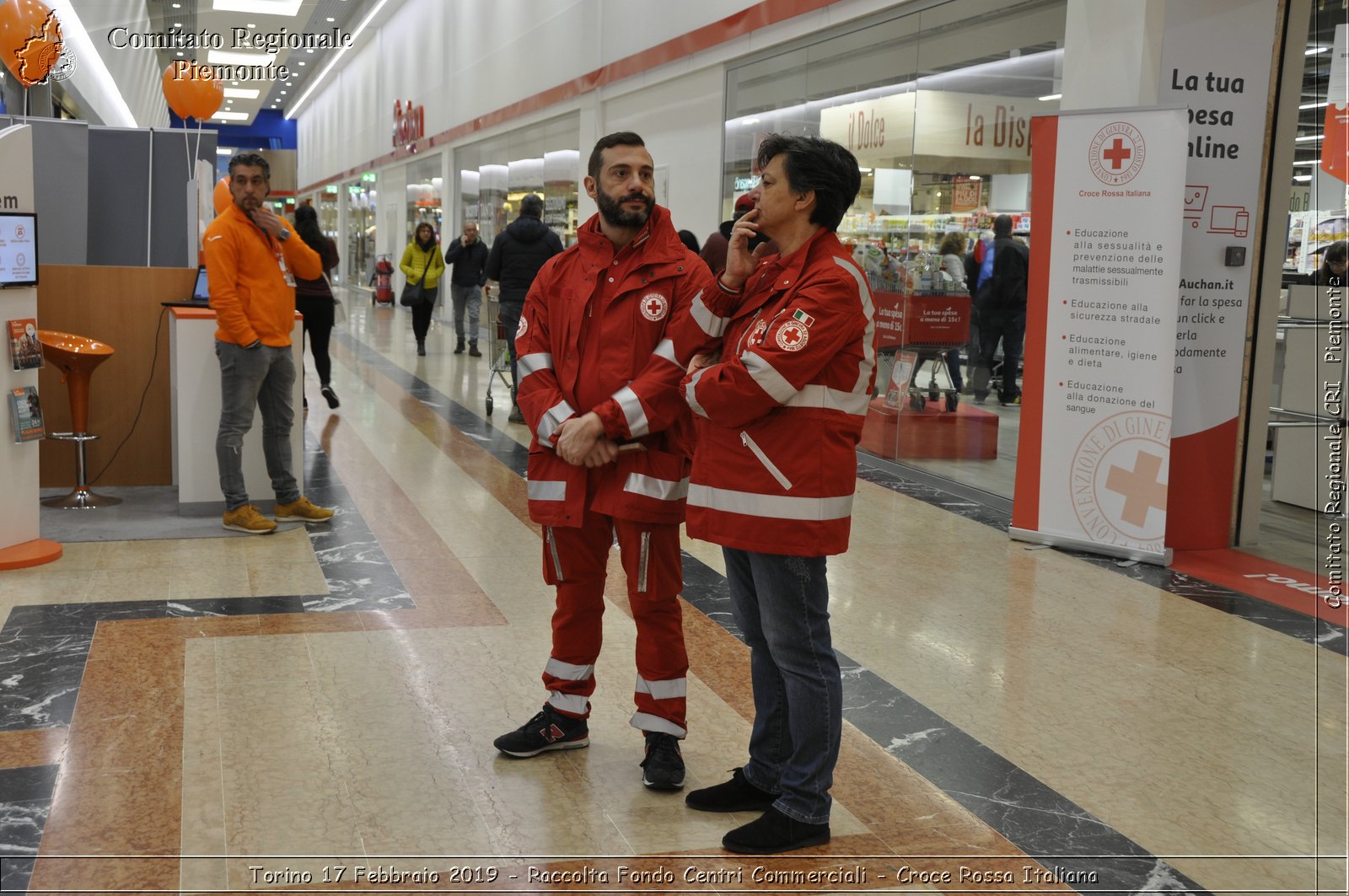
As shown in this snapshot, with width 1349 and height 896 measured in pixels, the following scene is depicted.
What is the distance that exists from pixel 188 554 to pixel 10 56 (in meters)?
5.21

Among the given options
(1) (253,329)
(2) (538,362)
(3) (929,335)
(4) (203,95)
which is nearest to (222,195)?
(4) (203,95)

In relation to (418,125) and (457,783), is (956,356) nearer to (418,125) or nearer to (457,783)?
(457,783)

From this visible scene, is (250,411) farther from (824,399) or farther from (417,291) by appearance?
(417,291)

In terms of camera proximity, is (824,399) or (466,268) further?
(466,268)

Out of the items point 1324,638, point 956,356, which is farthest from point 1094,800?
point 956,356

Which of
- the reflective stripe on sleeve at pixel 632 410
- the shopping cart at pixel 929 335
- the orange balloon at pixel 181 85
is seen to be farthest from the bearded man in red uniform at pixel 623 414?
the orange balloon at pixel 181 85

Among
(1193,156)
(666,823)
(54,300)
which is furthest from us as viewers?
(54,300)

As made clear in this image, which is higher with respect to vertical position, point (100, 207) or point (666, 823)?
point (100, 207)

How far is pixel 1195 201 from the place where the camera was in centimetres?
540

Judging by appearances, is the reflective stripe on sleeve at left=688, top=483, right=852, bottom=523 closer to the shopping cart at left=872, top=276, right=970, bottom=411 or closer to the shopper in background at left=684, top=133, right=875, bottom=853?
the shopper in background at left=684, top=133, right=875, bottom=853

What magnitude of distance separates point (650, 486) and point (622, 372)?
0.28m

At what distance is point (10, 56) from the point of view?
8258mm

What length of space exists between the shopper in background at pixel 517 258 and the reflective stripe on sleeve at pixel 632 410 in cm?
617

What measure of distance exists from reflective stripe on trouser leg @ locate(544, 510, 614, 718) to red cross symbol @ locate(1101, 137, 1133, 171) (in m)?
3.44
